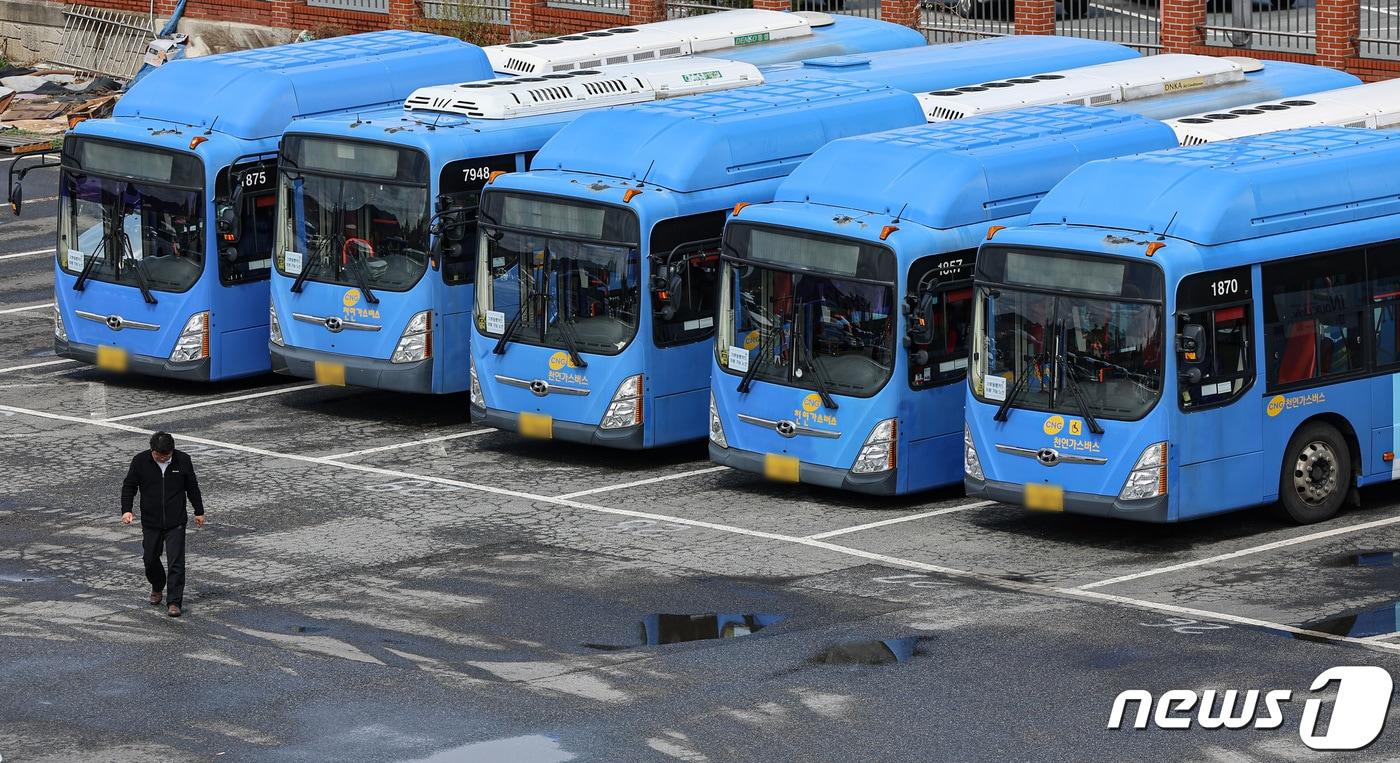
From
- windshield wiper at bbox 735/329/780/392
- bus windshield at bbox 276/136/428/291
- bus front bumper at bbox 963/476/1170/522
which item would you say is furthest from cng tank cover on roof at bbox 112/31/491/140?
bus front bumper at bbox 963/476/1170/522

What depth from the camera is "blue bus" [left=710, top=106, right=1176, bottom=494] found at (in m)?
18.5

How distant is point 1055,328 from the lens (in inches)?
691

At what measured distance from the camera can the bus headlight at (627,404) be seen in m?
20.0

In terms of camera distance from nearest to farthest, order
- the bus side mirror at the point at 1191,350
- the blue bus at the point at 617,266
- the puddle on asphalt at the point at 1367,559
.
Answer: the puddle on asphalt at the point at 1367,559 → the bus side mirror at the point at 1191,350 → the blue bus at the point at 617,266

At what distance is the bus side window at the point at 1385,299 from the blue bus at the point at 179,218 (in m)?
10.4

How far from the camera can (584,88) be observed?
23.0m

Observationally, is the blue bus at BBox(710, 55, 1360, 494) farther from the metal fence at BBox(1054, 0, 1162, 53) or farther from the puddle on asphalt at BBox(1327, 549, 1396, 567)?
the metal fence at BBox(1054, 0, 1162, 53)

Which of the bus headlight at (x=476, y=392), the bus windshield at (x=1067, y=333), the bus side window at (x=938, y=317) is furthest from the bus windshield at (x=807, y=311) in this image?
the bus headlight at (x=476, y=392)

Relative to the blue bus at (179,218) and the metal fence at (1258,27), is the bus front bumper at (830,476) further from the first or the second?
the metal fence at (1258,27)

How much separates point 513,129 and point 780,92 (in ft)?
8.16

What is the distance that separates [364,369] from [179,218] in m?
2.59

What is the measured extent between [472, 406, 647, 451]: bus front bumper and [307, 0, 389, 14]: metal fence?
1985 centimetres

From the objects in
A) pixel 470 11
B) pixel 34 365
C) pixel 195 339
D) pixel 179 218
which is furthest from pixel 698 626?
pixel 470 11

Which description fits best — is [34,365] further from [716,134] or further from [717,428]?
[717,428]
